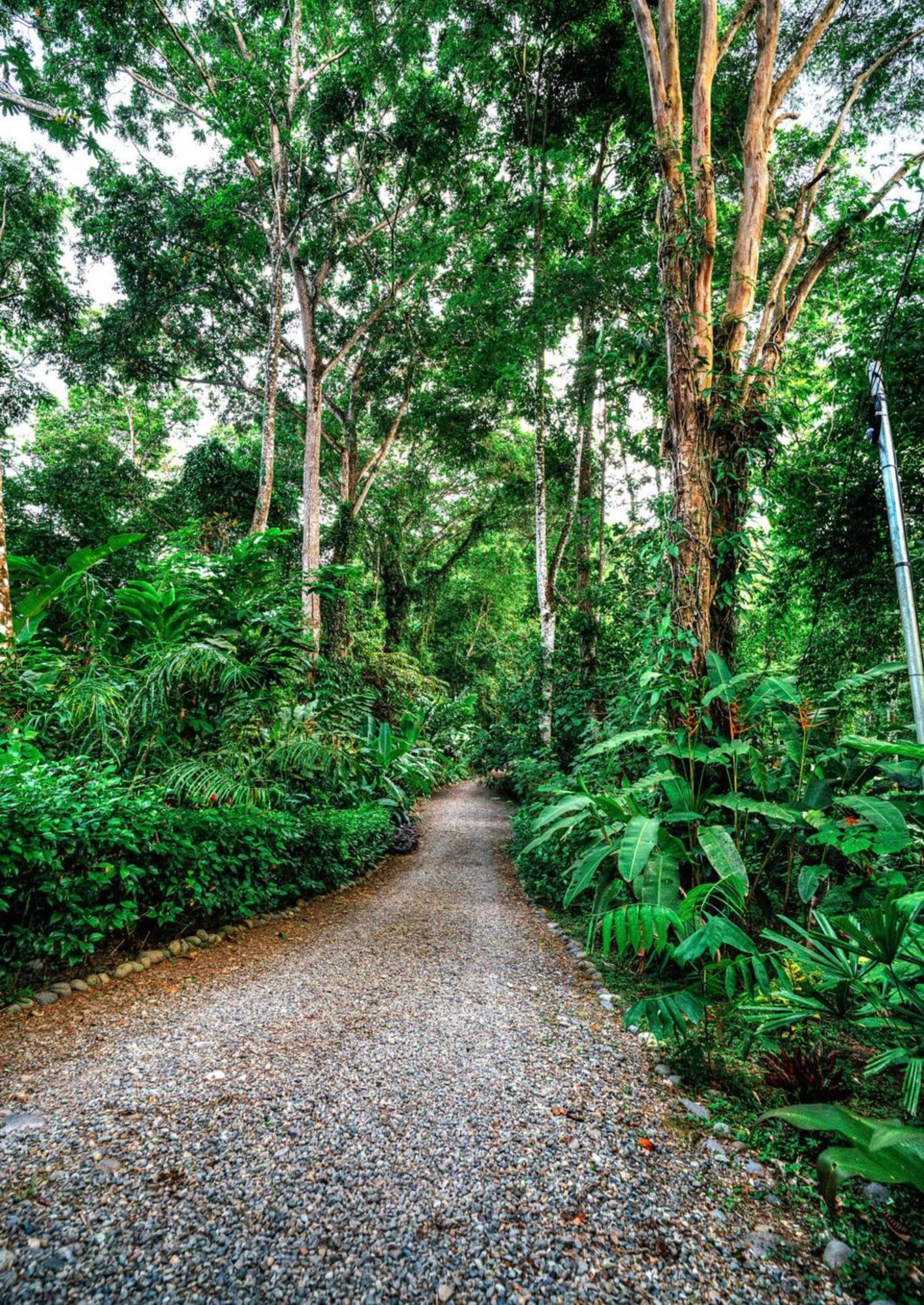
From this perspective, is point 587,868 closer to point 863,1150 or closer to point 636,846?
point 636,846

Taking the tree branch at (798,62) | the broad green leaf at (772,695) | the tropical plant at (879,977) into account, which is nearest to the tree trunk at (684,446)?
the broad green leaf at (772,695)

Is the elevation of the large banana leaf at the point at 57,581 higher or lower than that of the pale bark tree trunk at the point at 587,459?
lower

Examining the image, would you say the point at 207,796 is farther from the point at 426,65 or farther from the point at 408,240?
the point at 426,65

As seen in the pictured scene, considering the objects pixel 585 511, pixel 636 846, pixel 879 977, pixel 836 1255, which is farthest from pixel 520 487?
pixel 836 1255

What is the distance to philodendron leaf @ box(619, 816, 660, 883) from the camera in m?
2.38

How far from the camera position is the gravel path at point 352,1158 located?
125cm

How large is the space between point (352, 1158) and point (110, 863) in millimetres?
1964

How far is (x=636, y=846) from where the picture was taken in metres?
2.48

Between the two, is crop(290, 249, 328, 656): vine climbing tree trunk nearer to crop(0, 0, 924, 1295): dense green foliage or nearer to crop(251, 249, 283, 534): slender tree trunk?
crop(0, 0, 924, 1295): dense green foliage

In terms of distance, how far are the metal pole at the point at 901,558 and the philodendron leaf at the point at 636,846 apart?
138cm

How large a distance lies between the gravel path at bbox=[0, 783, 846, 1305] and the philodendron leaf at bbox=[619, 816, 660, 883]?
0.80 meters

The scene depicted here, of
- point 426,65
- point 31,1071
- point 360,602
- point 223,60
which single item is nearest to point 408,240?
point 426,65

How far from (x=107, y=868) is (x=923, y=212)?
23.4 feet

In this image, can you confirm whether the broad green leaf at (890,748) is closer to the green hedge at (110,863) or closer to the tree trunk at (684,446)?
the tree trunk at (684,446)
